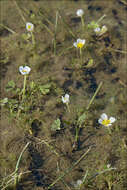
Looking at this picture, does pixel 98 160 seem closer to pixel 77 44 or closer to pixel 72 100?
pixel 72 100

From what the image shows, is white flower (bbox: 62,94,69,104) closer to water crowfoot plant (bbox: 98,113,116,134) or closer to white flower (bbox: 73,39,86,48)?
water crowfoot plant (bbox: 98,113,116,134)

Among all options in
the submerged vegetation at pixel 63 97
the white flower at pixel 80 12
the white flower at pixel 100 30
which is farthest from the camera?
the white flower at pixel 80 12

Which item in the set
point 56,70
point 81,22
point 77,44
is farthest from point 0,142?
point 81,22

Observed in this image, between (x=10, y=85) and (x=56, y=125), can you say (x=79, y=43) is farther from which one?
(x=56, y=125)

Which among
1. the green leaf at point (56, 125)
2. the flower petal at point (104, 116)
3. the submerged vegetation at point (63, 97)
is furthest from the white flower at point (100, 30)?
the green leaf at point (56, 125)

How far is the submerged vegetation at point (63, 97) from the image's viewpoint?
7.97 feet

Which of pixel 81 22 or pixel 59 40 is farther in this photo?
pixel 81 22

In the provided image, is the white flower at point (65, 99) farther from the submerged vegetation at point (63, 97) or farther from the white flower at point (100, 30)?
the white flower at point (100, 30)

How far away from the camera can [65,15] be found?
3.84 meters

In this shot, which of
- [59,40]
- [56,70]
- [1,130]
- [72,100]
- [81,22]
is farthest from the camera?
[81,22]

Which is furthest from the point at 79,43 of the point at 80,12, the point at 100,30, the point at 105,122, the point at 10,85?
the point at 105,122

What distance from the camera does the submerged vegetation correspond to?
2430mm

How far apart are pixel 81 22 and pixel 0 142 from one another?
207cm

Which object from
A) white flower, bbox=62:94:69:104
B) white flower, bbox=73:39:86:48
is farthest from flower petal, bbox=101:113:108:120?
white flower, bbox=73:39:86:48
